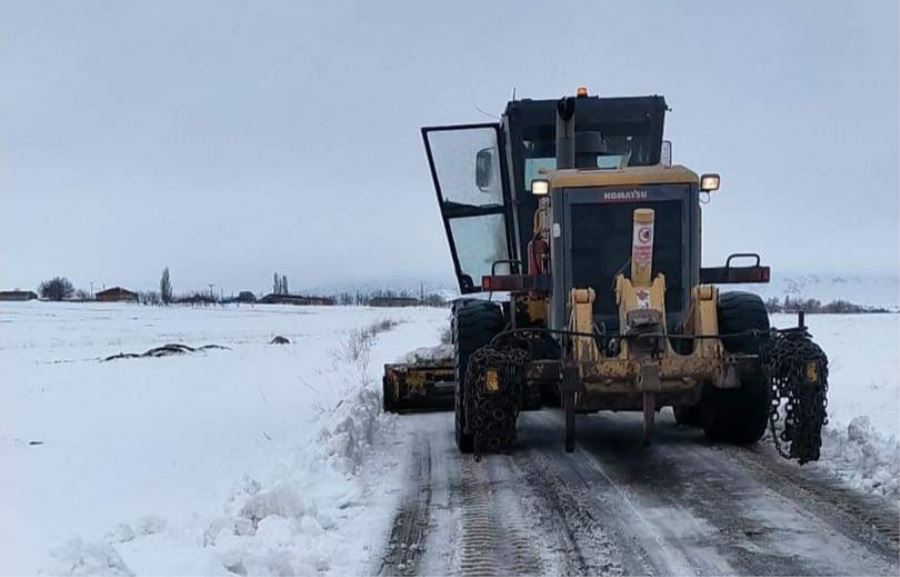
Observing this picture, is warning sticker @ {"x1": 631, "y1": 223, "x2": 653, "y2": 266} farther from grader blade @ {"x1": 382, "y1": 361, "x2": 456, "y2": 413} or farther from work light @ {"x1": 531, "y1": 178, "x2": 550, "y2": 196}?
grader blade @ {"x1": 382, "y1": 361, "x2": 456, "y2": 413}

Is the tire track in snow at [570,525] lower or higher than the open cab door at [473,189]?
lower

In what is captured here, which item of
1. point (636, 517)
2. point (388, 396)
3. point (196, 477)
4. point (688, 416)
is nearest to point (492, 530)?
point (636, 517)

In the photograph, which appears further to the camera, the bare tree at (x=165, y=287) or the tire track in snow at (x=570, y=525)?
the bare tree at (x=165, y=287)

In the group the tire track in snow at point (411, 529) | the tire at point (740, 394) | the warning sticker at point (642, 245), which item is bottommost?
the tire track in snow at point (411, 529)

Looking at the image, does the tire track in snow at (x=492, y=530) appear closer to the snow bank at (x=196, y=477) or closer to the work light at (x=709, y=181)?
the snow bank at (x=196, y=477)

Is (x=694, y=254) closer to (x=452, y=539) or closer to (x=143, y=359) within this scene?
(x=452, y=539)

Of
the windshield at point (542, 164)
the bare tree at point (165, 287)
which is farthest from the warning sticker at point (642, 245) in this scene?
the bare tree at point (165, 287)

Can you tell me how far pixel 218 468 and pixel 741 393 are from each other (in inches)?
176

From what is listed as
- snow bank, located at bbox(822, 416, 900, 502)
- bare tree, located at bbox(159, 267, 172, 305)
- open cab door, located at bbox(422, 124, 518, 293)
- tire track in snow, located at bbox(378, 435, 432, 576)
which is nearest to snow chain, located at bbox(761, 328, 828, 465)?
snow bank, located at bbox(822, 416, 900, 502)

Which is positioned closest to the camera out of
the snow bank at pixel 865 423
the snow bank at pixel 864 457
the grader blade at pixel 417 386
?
the snow bank at pixel 864 457

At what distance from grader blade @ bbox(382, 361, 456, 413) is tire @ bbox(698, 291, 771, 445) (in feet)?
9.98

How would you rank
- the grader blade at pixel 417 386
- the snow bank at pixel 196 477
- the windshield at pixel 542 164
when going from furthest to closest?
the grader blade at pixel 417 386
the windshield at pixel 542 164
the snow bank at pixel 196 477

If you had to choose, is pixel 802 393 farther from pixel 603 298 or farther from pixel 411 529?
pixel 411 529

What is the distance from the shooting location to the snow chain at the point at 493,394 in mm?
6484
